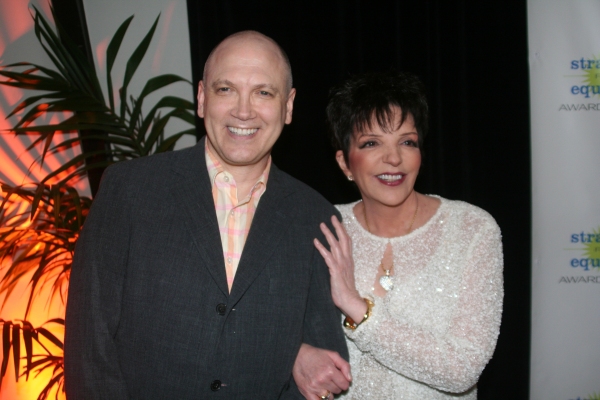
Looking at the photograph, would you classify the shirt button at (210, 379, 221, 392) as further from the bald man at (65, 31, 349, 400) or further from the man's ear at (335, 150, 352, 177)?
the man's ear at (335, 150, 352, 177)

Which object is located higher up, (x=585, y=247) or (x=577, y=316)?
(x=585, y=247)

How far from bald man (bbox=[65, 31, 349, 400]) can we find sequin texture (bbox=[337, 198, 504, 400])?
0.41 m

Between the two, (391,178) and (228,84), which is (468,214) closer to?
(391,178)

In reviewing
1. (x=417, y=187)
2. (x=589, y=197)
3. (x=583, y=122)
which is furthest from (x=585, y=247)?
(x=417, y=187)

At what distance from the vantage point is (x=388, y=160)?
204 centimetres

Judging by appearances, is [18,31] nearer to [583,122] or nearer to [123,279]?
[123,279]

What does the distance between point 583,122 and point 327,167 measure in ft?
5.51

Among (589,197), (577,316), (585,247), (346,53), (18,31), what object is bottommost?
(577,316)

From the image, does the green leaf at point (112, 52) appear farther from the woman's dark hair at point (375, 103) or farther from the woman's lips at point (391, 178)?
the woman's lips at point (391, 178)

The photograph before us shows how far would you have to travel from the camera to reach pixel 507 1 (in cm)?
289

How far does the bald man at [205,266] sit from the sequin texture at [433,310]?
1.33ft

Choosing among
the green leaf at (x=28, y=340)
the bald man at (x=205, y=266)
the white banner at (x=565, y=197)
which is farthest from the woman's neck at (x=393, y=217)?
the green leaf at (x=28, y=340)

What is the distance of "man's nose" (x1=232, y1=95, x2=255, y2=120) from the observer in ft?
5.49

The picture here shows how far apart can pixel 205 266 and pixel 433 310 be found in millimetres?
1009
